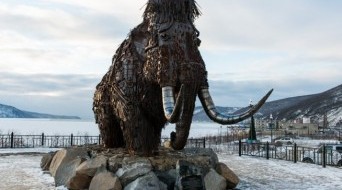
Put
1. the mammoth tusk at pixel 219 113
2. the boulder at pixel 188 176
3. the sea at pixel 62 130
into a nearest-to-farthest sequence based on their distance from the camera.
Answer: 1. the mammoth tusk at pixel 219 113
2. the boulder at pixel 188 176
3. the sea at pixel 62 130

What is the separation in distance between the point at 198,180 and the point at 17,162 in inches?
354

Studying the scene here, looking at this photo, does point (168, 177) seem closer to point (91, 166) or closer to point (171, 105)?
point (91, 166)

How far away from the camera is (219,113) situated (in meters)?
7.04

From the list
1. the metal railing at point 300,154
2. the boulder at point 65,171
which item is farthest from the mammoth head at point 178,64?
the metal railing at point 300,154

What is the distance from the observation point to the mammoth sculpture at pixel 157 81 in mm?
6996

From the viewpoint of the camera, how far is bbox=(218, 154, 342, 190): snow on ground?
10.8 metres

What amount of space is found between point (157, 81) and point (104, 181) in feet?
7.42

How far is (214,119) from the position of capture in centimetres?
698

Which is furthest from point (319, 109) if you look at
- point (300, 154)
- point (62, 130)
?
point (300, 154)

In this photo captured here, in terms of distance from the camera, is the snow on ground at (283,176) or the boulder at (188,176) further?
the snow on ground at (283,176)

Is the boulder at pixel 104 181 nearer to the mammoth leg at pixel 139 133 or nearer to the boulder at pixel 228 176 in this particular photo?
the mammoth leg at pixel 139 133

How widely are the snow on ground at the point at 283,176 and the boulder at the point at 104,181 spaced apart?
356 cm

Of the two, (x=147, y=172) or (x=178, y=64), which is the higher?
(x=178, y=64)

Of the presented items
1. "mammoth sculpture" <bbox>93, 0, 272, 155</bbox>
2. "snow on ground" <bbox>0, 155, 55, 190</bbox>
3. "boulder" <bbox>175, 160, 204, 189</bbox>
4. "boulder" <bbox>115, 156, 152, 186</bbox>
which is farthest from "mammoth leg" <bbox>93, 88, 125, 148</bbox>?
"boulder" <bbox>175, 160, 204, 189</bbox>
